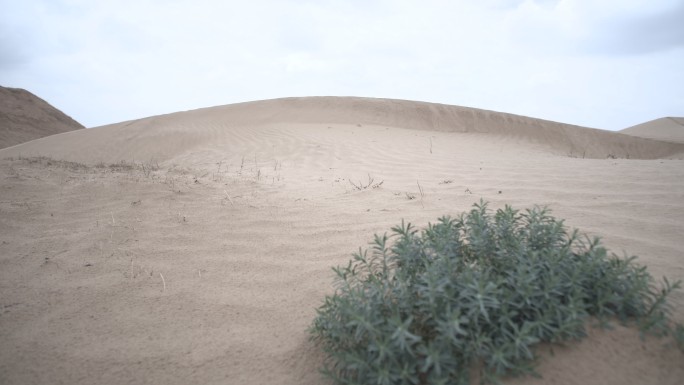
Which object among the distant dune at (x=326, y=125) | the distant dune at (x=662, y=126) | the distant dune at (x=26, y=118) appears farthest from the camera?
the distant dune at (x=26, y=118)

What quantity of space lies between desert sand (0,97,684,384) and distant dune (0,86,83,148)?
21953mm

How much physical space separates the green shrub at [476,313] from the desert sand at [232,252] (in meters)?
0.13

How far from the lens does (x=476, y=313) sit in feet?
4.36

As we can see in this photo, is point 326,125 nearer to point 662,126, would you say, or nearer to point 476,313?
point 476,313

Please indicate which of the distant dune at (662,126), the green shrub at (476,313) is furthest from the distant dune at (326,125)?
the distant dune at (662,126)

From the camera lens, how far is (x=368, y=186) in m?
4.36

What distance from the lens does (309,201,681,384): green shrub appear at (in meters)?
1.29

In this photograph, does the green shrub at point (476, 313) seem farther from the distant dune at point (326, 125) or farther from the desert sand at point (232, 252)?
the distant dune at point (326, 125)

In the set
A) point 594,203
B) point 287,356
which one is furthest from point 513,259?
point 594,203

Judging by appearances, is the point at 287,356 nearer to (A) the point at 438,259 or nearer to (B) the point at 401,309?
(B) the point at 401,309

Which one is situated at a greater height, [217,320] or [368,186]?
[368,186]

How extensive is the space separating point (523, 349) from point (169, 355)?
1.52 meters

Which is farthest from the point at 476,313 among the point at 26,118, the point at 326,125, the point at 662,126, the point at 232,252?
the point at 26,118

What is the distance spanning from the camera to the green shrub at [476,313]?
1.29m
